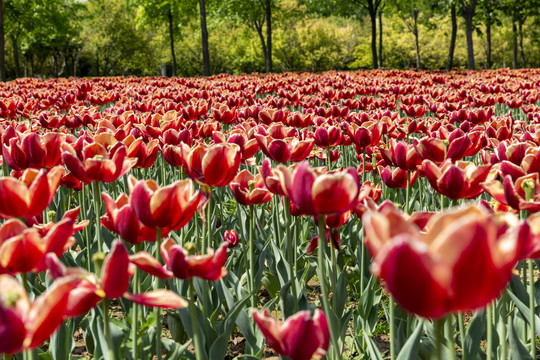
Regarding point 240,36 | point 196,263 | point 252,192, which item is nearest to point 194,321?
point 196,263

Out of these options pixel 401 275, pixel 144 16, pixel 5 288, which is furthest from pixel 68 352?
pixel 144 16

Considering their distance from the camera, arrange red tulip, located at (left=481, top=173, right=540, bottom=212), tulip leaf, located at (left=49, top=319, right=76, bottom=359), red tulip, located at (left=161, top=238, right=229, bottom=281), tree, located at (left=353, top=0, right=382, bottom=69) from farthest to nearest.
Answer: tree, located at (left=353, top=0, right=382, bottom=69)
tulip leaf, located at (left=49, top=319, right=76, bottom=359)
red tulip, located at (left=481, top=173, right=540, bottom=212)
red tulip, located at (left=161, top=238, right=229, bottom=281)

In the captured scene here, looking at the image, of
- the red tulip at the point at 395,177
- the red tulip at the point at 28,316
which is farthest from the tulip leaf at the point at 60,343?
the red tulip at the point at 395,177

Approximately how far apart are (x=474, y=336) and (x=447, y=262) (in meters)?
1.38

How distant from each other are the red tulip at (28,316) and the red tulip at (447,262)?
0.52 meters

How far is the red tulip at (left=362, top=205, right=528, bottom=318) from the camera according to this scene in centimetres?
68

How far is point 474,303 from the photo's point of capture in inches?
28.4

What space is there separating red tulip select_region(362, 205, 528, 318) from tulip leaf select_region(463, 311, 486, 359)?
1270 millimetres

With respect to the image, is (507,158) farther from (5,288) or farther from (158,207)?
(5,288)

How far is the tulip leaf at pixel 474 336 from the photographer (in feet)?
6.11

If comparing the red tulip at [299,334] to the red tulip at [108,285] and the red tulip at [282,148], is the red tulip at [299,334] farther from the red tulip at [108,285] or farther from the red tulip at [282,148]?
the red tulip at [282,148]

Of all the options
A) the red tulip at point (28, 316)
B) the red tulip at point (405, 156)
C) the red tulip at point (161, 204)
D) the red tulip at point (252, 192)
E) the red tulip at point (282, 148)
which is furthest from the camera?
the red tulip at point (405, 156)

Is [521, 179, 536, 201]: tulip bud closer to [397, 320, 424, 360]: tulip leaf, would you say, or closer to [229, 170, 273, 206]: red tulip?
[397, 320, 424, 360]: tulip leaf

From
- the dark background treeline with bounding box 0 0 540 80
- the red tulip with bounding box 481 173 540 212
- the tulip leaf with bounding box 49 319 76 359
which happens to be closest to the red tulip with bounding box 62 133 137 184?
the tulip leaf with bounding box 49 319 76 359
